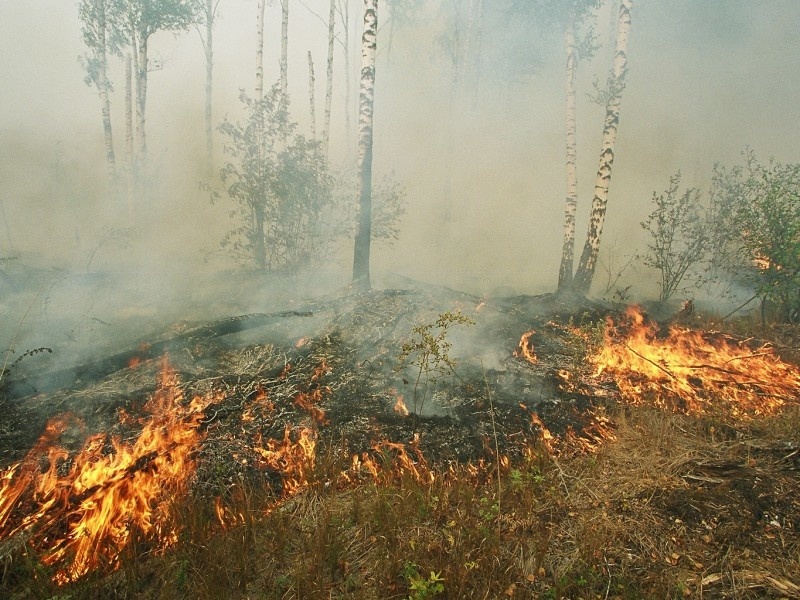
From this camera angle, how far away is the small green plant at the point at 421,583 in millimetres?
2559

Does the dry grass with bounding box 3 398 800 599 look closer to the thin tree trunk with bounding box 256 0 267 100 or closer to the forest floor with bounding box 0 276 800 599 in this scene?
the forest floor with bounding box 0 276 800 599

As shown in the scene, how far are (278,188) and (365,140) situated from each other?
370 centimetres

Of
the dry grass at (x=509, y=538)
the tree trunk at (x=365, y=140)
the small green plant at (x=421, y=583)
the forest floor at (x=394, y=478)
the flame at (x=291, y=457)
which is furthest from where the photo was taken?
the tree trunk at (x=365, y=140)

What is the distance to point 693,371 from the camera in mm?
5637

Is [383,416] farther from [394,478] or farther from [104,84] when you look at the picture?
[104,84]

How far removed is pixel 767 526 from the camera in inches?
113

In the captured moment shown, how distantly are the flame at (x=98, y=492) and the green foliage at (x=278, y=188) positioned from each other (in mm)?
8095

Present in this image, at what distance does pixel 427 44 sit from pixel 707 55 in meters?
17.5

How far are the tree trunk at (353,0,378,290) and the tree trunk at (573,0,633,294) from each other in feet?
17.0

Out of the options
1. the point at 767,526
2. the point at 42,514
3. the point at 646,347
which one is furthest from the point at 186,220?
the point at 767,526

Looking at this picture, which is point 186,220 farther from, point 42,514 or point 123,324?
point 42,514

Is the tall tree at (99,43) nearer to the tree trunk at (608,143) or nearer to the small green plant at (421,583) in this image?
the tree trunk at (608,143)

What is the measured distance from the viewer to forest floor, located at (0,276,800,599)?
2.80 metres

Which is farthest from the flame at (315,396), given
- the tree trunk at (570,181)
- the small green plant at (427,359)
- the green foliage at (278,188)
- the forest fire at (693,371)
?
the green foliage at (278,188)
